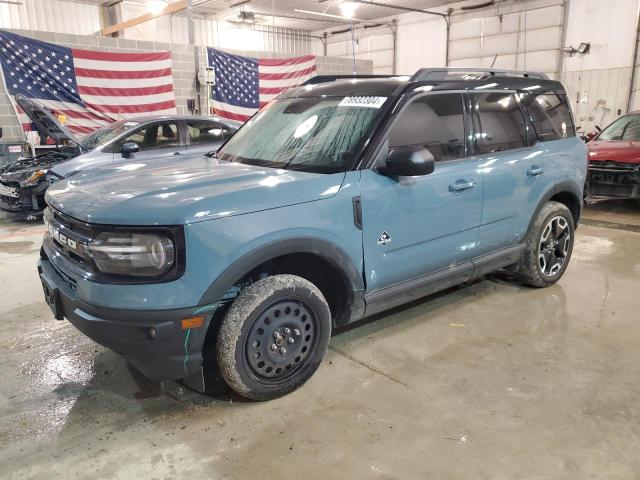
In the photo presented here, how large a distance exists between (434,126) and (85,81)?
30.9 ft

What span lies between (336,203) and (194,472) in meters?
1.47

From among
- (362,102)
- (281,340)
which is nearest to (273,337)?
(281,340)

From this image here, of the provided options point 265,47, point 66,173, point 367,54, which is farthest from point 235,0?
point 66,173

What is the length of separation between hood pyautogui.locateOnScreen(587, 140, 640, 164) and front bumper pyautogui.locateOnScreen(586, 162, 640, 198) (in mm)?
70

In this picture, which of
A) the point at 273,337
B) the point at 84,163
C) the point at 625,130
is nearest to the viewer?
the point at 273,337

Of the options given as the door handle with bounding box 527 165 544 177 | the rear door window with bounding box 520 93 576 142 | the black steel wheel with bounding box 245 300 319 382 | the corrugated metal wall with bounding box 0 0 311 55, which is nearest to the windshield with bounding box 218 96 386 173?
the black steel wheel with bounding box 245 300 319 382

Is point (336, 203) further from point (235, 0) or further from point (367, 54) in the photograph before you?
point (367, 54)

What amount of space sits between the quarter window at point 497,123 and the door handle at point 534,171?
7.4 inches

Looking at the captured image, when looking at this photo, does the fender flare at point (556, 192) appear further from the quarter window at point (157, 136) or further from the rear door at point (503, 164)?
the quarter window at point (157, 136)

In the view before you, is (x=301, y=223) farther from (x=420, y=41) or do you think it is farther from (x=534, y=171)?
(x=420, y=41)

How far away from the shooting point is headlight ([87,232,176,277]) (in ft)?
7.48

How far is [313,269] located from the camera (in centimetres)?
302

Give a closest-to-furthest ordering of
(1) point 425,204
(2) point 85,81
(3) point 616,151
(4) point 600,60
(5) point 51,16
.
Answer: (1) point 425,204
(3) point 616,151
(2) point 85,81
(4) point 600,60
(5) point 51,16

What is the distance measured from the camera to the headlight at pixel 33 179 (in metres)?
7.27
